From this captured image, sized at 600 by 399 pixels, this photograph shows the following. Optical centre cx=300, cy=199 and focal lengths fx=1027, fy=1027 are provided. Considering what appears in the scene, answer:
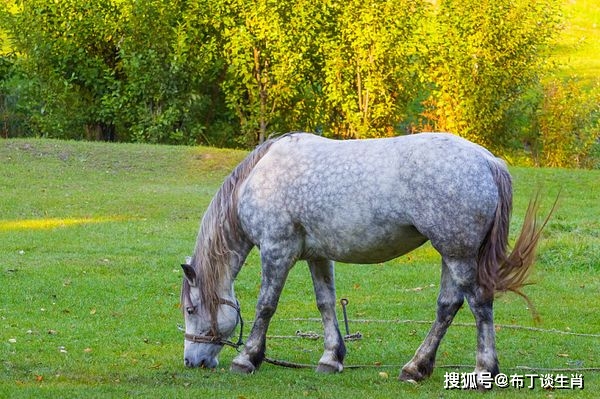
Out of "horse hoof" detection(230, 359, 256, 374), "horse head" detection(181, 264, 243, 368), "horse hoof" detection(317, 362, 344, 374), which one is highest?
"horse head" detection(181, 264, 243, 368)

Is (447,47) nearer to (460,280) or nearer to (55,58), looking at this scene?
(55,58)

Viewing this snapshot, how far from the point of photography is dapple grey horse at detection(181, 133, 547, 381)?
6.57 metres

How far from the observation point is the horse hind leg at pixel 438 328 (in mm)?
6863

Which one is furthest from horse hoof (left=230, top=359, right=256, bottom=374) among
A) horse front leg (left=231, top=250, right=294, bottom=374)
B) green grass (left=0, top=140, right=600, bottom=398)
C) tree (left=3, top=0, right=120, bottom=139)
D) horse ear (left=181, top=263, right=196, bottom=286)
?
tree (left=3, top=0, right=120, bottom=139)

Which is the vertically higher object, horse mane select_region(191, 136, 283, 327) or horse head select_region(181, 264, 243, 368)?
horse mane select_region(191, 136, 283, 327)

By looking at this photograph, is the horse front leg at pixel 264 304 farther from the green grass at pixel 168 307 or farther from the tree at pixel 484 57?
the tree at pixel 484 57

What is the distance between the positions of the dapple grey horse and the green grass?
1.01 feet

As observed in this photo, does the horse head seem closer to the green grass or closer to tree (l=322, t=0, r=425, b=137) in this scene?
the green grass

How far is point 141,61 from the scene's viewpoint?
2677cm

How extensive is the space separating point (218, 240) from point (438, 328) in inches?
67.8

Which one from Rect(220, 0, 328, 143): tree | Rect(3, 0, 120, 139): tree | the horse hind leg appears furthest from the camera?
Rect(3, 0, 120, 139): tree

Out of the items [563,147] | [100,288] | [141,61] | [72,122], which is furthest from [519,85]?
[100,288]

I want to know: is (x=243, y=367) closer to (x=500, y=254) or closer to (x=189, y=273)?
(x=189, y=273)

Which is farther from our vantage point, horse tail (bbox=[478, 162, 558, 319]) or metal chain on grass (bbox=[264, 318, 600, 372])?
metal chain on grass (bbox=[264, 318, 600, 372])
